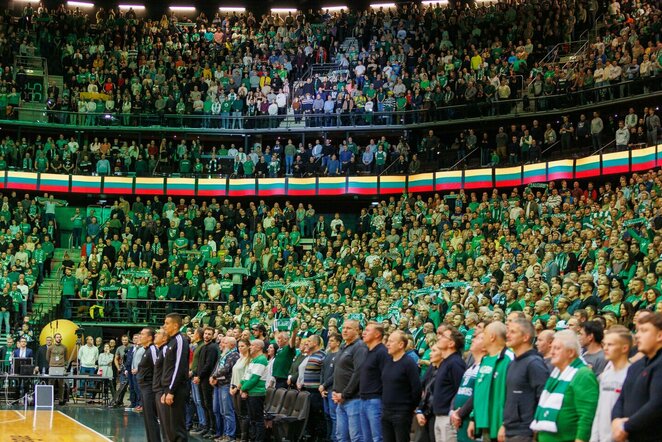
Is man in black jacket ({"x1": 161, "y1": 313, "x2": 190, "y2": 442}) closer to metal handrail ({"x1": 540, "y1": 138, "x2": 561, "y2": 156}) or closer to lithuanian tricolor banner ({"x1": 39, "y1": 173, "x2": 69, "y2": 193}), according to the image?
metal handrail ({"x1": 540, "y1": 138, "x2": 561, "y2": 156})

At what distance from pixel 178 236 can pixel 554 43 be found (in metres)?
15.4

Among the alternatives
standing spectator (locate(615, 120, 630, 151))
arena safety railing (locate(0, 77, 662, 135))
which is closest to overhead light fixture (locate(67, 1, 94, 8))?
arena safety railing (locate(0, 77, 662, 135))

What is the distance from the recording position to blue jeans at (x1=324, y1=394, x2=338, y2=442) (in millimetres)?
14852

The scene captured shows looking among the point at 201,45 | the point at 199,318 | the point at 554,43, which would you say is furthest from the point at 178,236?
the point at 554,43

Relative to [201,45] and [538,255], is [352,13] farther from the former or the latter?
[538,255]

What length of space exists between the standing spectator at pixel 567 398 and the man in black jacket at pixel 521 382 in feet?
1.18

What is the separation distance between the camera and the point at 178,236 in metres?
33.3

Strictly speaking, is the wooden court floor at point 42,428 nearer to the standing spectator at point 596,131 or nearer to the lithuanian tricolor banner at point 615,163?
the lithuanian tricolor banner at point 615,163

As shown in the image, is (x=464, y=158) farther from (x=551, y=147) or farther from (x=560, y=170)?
(x=560, y=170)

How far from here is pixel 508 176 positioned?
32.4m

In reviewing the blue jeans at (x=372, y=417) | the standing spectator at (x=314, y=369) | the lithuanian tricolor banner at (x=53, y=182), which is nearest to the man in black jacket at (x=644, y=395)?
the blue jeans at (x=372, y=417)

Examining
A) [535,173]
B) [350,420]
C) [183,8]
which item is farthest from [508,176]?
[183,8]

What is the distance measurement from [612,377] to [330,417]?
25.2 feet

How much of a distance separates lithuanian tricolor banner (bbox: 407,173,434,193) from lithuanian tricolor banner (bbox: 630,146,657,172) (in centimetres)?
787
